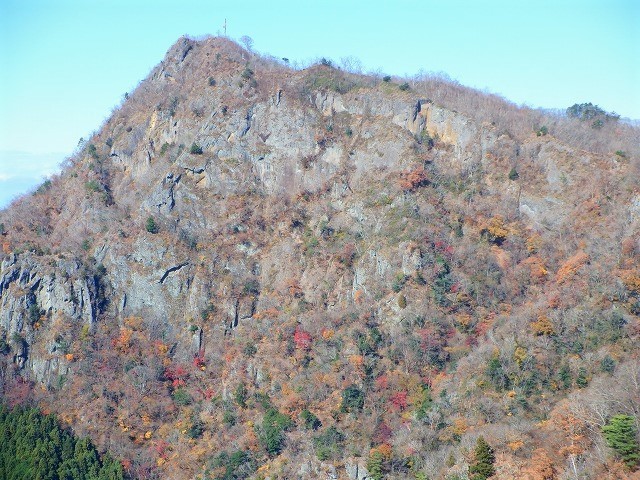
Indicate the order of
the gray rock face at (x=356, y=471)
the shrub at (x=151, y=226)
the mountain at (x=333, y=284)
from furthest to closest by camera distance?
the shrub at (x=151, y=226)
the mountain at (x=333, y=284)
the gray rock face at (x=356, y=471)

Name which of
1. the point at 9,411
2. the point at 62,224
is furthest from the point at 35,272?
the point at 9,411

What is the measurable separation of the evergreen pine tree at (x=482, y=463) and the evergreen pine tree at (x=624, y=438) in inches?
329

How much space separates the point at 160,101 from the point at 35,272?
32433 mm

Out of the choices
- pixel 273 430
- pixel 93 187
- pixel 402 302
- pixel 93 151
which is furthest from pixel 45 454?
pixel 93 151

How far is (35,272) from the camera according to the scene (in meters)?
78.3

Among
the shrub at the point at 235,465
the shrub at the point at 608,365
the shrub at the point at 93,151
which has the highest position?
the shrub at the point at 93,151

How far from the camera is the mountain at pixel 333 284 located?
55781 millimetres

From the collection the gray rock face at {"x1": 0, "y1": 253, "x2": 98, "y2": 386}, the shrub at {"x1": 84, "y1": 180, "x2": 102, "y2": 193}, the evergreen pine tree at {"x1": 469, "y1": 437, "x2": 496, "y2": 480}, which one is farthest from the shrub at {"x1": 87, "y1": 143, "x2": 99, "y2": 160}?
the evergreen pine tree at {"x1": 469, "y1": 437, "x2": 496, "y2": 480}

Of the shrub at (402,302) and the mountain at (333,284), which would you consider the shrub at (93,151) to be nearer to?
the mountain at (333,284)

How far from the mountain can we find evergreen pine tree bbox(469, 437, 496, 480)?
16 cm

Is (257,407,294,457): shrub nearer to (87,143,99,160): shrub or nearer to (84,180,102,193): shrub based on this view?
(84,180,102,193): shrub

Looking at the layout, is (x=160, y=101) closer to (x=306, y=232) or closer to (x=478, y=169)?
(x=306, y=232)

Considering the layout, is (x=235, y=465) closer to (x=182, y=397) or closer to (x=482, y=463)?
(x=182, y=397)

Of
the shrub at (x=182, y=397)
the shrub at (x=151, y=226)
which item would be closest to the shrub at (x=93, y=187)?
the shrub at (x=151, y=226)
